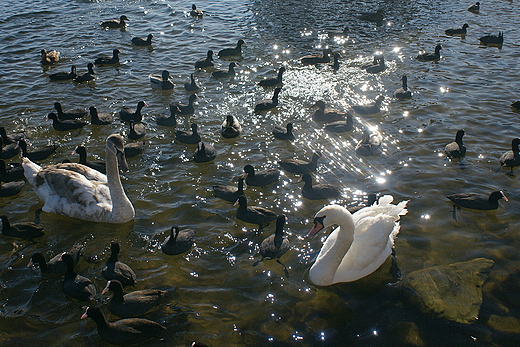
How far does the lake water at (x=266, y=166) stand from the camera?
22.5 feet

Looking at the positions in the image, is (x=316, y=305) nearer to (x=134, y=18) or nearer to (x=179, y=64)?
(x=179, y=64)

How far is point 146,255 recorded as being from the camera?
27.3 feet

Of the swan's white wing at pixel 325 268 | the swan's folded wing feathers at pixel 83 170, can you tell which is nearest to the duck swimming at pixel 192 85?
the swan's folded wing feathers at pixel 83 170

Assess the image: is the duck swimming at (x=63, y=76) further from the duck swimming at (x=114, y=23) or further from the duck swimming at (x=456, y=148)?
the duck swimming at (x=456, y=148)

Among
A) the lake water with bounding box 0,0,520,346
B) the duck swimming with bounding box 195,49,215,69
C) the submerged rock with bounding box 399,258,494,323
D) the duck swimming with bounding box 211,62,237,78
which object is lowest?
the submerged rock with bounding box 399,258,494,323

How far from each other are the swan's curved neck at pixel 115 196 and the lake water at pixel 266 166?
37 centimetres

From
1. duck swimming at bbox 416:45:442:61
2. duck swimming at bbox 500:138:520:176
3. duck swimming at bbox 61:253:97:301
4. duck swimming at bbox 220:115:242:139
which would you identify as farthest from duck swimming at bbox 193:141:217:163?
duck swimming at bbox 416:45:442:61

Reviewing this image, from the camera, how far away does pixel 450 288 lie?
7.41 meters

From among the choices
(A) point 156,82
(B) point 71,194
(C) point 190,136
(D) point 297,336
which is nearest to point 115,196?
(B) point 71,194

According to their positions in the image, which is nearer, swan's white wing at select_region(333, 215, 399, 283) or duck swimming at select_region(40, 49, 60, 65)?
swan's white wing at select_region(333, 215, 399, 283)

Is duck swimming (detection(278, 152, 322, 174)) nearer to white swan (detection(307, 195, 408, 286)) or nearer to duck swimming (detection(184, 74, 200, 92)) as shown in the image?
white swan (detection(307, 195, 408, 286))

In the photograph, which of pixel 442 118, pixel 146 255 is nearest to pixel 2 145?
pixel 146 255

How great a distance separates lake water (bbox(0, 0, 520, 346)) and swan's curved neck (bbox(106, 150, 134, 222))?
37cm

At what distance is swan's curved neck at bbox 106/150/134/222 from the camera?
8992 millimetres
